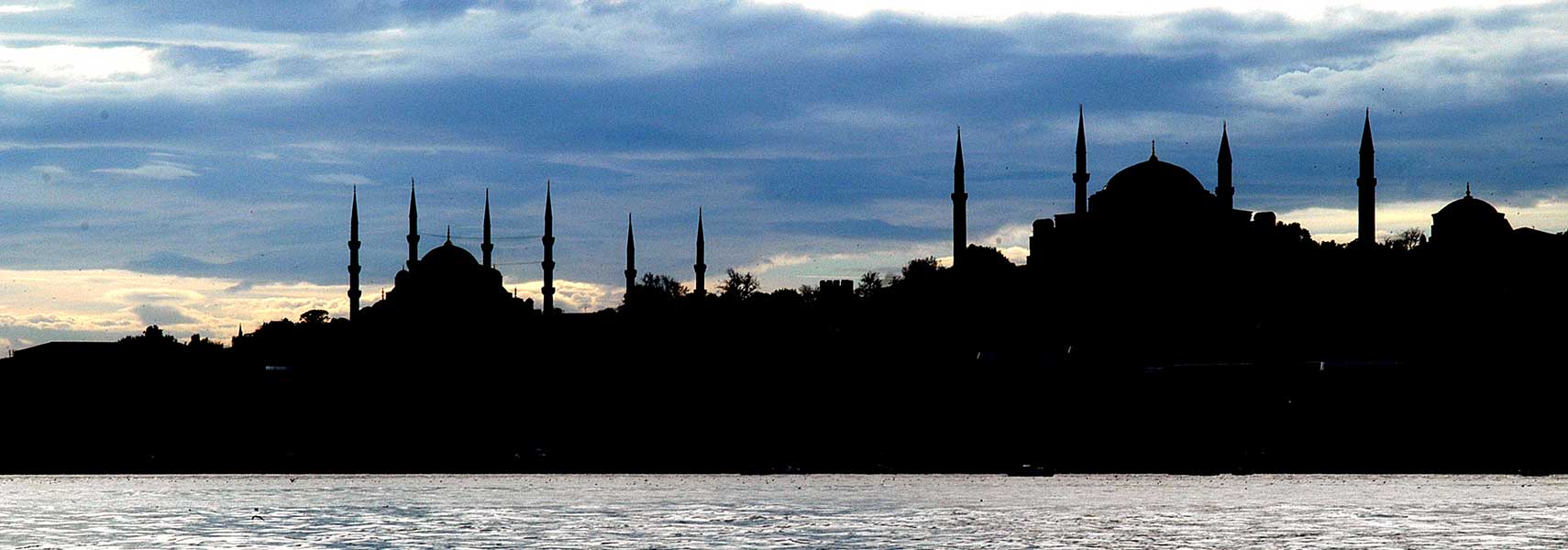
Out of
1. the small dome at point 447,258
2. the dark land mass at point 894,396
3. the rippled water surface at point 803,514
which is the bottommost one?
the rippled water surface at point 803,514

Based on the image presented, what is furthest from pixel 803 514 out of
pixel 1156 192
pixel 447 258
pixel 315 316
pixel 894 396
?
pixel 315 316

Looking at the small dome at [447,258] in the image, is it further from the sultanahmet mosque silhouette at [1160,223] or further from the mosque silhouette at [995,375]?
the sultanahmet mosque silhouette at [1160,223]

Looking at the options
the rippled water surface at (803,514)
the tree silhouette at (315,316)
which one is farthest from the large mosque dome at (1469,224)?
the tree silhouette at (315,316)

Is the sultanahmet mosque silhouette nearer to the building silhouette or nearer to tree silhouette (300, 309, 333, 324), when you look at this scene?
the building silhouette

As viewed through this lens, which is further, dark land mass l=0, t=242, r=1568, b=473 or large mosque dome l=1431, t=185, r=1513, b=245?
large mosque dome l=1431, t=185, r=1513, b=245

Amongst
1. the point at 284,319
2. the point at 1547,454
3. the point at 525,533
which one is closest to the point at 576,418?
the point at 1547,454

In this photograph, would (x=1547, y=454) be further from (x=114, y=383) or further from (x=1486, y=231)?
(x=114, y=383)

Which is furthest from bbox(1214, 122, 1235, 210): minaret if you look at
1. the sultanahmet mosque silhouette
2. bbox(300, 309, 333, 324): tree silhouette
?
bbox(300, 309, 333, 324): tree silhouette
